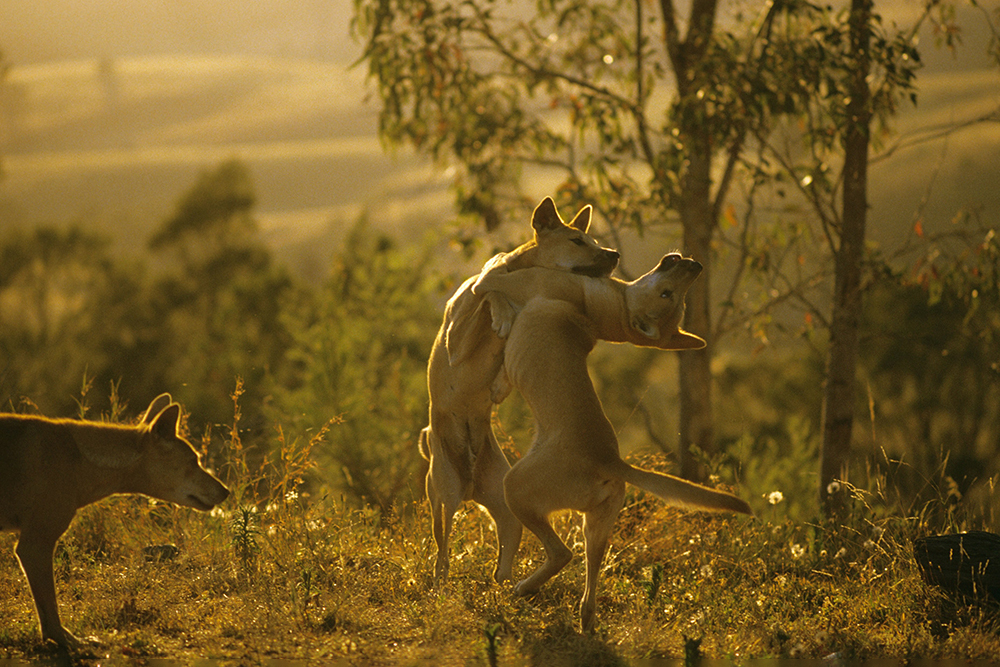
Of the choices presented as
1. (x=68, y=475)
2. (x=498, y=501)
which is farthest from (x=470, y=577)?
(x=68, y=475)

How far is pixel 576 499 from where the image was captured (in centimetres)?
395

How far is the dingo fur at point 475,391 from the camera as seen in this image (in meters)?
4.44

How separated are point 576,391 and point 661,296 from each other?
0.60 meters

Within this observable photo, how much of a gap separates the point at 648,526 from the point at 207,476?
10.1 ft

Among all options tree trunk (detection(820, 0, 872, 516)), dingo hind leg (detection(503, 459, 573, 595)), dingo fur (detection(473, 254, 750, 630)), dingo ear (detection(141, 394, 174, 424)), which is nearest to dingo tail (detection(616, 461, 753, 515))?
dingo fur (detection(473, 254, 750, 630))

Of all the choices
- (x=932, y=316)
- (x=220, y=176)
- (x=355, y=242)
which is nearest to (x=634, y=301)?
(x=932, y=316)

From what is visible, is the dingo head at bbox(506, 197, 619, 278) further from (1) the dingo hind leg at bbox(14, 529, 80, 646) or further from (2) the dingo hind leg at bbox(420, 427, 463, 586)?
(1) the dingo hind leg at bbox(14, 529, 80, 646)

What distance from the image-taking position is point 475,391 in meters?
4.59

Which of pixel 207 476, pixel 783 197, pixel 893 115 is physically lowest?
pixel 207 476

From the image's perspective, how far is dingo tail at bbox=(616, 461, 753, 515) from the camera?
3.69 m

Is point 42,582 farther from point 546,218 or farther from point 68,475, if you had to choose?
point 546,218

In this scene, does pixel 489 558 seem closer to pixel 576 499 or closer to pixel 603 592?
pixel 603 592

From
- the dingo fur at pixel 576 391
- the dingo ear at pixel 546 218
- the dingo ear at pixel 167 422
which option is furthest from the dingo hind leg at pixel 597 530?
the dingo ear at pixel 167 422

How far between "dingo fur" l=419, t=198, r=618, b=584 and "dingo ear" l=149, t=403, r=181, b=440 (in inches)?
50.1
